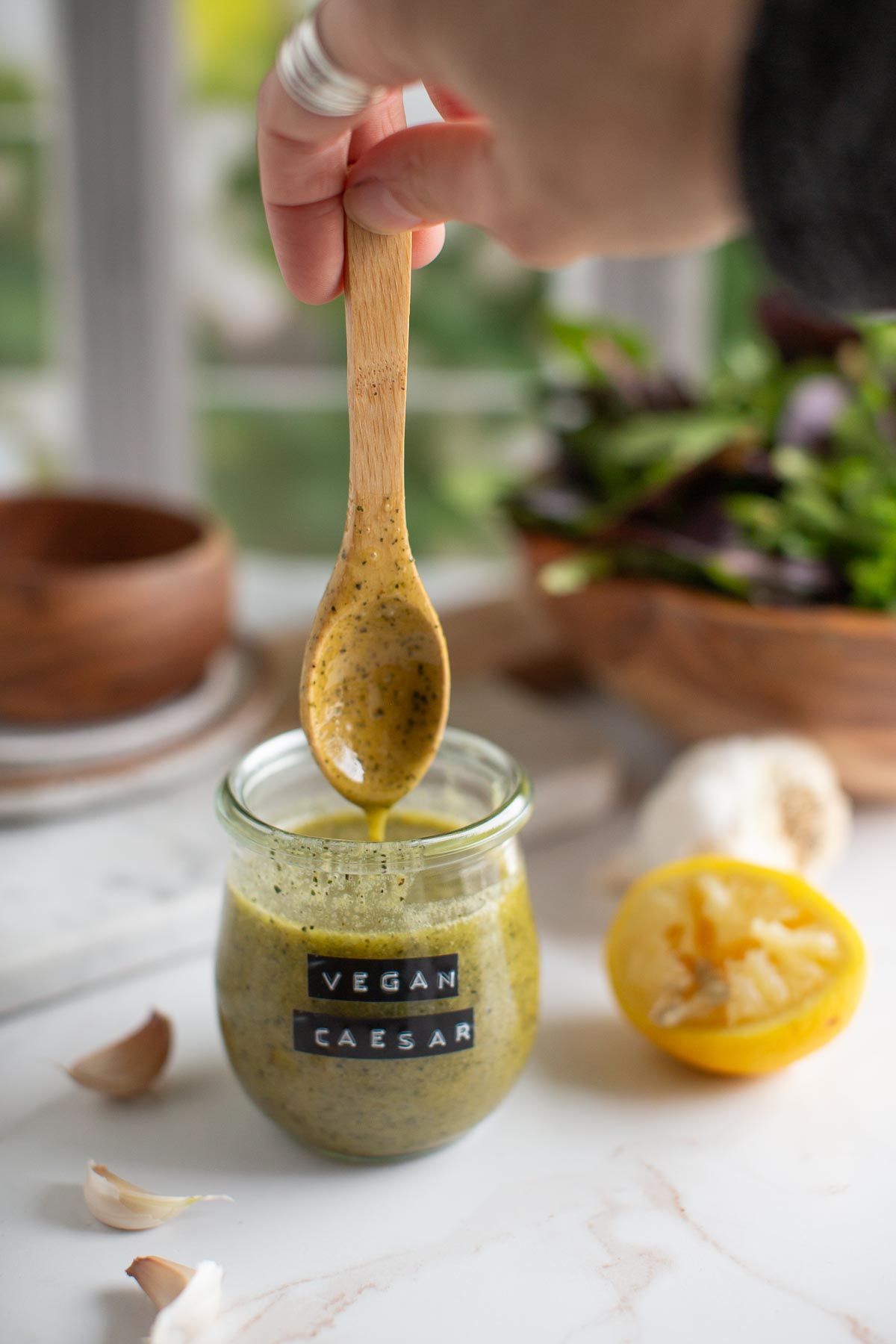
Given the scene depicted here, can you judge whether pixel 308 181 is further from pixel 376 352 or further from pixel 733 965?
pixel 733 965

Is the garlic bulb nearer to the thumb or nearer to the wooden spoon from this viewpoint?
the wooden spoon

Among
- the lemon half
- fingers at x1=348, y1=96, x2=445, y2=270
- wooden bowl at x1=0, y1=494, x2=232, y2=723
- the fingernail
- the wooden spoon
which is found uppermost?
fingers at x1=348, y1=96, x2=445, y2=270

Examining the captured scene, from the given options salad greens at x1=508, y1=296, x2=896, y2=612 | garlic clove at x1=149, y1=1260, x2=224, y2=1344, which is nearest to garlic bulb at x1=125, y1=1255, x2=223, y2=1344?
garlic clove at x1=149, y1=1260, x2=224, y2=1344

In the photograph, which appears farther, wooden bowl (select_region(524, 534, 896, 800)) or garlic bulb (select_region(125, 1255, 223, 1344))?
wooden bowl (select_region(524, 534, 896, 800))

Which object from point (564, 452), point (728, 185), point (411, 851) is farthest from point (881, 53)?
point (564, 452)

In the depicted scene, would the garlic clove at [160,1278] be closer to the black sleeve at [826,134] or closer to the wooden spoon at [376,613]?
the wooden spoon at [376,613]

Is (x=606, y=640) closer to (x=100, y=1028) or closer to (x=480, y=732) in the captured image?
(x=480, y=732)

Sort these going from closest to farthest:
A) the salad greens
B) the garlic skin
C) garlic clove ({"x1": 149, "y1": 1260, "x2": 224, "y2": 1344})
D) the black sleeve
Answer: the black sleeve < garlic clove ({"x1": 149, "y1": 1260, "x2": 224, "y2": 1344}) < the garlic skin < the salad greens
